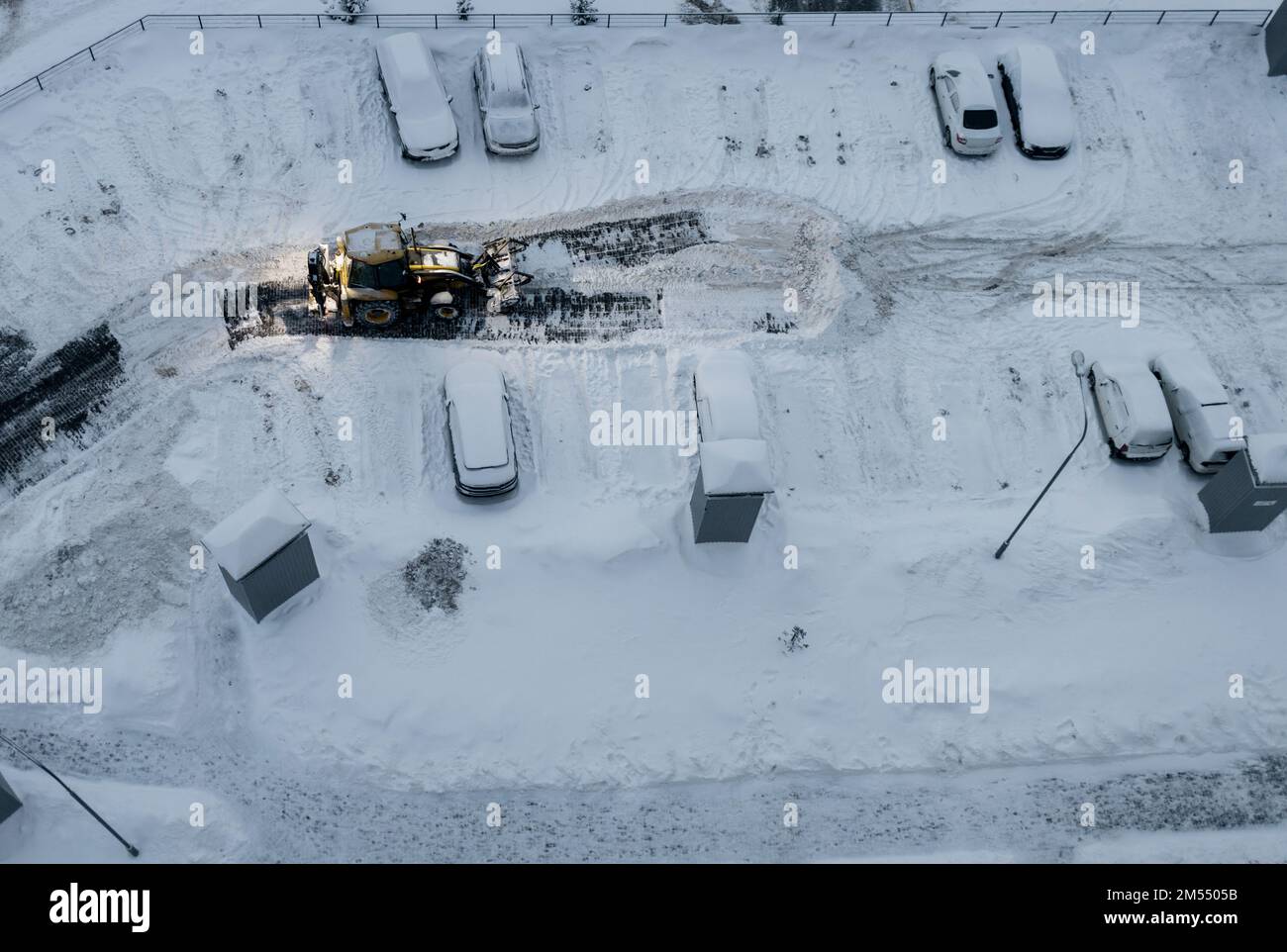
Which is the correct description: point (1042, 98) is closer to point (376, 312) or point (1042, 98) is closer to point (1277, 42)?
point (1277, 42)

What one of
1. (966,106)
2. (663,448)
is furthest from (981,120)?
(663,448)

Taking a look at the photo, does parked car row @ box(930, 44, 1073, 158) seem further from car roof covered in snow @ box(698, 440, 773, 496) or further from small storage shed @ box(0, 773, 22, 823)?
small storage shed @ box(0, 773, 22, 823)

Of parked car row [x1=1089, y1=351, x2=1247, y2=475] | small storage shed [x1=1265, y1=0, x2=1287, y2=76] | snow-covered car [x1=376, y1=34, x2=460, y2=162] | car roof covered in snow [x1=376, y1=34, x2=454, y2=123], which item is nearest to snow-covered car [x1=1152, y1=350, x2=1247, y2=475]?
parked car row [x1=1089, y1=351, x2=1247, y2=475]

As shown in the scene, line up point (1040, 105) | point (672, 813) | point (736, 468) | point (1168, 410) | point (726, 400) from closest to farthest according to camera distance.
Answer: point (672, 813) < point (736, 468) < point (726, 400) < point (1168, 410) < point (1040, 105)

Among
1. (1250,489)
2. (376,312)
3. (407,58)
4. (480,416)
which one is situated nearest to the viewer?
(1250,489)

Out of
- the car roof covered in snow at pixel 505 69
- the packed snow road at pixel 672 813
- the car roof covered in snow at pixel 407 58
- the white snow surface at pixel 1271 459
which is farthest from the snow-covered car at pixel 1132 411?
the car roof covered in snow at pixel 407 58

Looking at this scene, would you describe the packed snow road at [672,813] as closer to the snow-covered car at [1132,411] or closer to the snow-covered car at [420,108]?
the snow-covered car at [1132,411]
